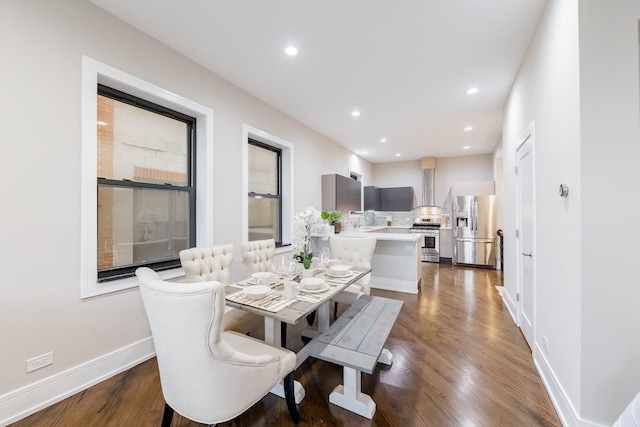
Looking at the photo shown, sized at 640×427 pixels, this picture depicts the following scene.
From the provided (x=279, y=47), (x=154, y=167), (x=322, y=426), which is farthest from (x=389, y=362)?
(x=279, y=47)

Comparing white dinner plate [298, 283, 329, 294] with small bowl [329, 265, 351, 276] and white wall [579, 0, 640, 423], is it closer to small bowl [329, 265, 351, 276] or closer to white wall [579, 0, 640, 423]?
small bowl [329, 265, 351, 276]

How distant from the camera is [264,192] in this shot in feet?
13.6

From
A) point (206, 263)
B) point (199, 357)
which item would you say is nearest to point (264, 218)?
point (206, 263)

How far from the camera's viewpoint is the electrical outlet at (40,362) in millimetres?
1737

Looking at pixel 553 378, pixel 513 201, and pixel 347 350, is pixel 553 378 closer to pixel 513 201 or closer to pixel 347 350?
pixel 347 350

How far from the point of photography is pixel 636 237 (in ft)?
4.53

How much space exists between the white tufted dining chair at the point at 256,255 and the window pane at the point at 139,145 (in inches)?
42.2

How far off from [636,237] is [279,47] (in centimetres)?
296

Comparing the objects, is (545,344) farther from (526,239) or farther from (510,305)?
(510,305)

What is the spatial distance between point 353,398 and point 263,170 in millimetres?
3273

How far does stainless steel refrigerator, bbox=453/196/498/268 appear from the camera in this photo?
6.02m

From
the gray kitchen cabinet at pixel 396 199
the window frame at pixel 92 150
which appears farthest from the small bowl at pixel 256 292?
the gray kitchen cabinet at pixel 396 199

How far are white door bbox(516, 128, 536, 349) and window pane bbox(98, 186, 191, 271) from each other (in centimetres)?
354

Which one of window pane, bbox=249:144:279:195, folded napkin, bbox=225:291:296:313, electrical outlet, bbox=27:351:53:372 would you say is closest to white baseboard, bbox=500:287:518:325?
folded napkin, bbox=225:291:296:313
